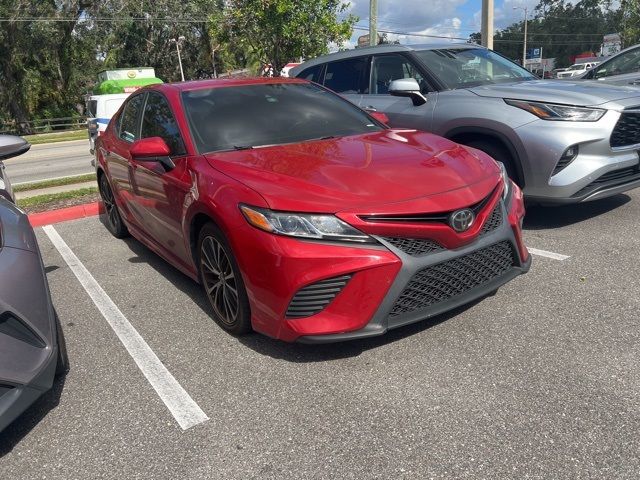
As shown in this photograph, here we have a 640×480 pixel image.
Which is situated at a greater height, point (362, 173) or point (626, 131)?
point (362, 173)

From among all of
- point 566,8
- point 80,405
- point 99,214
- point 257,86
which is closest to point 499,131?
point 257,86

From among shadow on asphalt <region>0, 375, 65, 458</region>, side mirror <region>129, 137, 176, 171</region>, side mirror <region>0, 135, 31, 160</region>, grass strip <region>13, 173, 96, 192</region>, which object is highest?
side mirror <region>0, 135, 31, 160</region>

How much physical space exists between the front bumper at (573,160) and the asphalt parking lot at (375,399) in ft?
2.99

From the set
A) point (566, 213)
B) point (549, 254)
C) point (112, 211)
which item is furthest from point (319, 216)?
point (112, 211)

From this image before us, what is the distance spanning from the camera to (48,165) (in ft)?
51.3

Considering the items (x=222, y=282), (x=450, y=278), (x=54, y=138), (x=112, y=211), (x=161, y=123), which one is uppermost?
(x=161, y=123)

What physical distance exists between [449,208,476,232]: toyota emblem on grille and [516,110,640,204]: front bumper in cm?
208

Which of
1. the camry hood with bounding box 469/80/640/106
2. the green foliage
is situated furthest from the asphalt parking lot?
the green foliage

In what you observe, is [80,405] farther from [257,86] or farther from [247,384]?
[257,86]

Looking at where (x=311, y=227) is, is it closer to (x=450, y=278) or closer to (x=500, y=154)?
(x=450, y=278)

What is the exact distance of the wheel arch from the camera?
190 inches

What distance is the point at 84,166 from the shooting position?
48.0 ft

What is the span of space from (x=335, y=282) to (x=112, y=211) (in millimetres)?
3953

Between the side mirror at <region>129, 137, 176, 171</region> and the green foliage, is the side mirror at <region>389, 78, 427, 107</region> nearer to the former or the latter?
the side mirror at <region>129, 137, 176, 171</region>
